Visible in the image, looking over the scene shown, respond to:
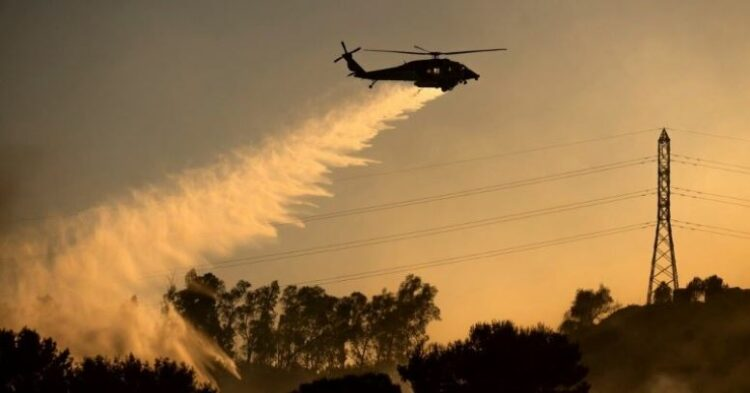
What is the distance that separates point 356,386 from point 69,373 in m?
28.9

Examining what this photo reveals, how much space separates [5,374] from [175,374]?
16.9 metres

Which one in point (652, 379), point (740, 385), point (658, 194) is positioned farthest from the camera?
point (652, 379)

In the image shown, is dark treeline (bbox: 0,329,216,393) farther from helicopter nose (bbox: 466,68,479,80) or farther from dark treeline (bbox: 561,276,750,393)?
dark treeline (bbox: 561,276,750,393)

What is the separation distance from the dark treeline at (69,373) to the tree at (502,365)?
72.6ft

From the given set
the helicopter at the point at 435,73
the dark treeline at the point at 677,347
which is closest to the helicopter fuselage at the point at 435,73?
the helicopter at the point at 435,73

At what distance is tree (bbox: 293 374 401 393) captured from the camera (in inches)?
3659

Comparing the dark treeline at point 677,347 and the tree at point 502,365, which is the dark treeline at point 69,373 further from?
the dark treeline at point 677,347

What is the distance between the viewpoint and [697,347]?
180 meters

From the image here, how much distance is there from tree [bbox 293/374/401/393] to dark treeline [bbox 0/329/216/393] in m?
10.1

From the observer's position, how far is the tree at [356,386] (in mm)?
92938

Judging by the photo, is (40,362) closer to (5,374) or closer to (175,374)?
(5,374)

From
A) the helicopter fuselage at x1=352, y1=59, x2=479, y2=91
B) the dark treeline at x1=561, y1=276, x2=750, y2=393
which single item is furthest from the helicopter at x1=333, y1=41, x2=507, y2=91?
the dark treeline at x1=561, y1=276, x2=750, y2=393

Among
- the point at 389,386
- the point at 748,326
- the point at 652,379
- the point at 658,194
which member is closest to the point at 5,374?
the point at 389,386

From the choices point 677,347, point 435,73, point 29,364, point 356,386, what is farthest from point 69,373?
point 677,347
